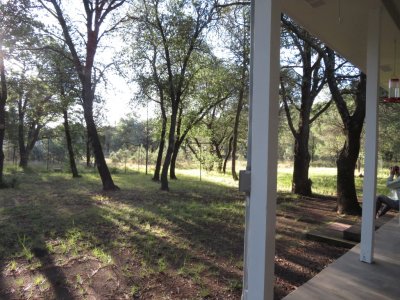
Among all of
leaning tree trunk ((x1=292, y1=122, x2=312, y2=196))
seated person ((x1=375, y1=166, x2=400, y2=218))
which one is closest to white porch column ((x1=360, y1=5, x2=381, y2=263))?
seated person ((x1=375, y1=166, x2=400, y2=218))

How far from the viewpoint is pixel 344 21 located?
3.42 metres

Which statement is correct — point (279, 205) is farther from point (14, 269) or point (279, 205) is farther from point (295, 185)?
point (14, 269)

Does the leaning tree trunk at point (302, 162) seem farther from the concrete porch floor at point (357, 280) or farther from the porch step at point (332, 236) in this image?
the concrete porch floor at point (357, 280)

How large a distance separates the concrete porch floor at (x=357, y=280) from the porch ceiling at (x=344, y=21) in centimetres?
219

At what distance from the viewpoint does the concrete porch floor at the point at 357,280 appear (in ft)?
8.62

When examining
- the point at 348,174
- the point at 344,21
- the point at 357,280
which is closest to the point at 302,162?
the point at 348,174

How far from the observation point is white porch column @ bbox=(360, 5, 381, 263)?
3.17 m

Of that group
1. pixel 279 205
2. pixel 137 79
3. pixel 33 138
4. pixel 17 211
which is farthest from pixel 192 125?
pixel 33 138

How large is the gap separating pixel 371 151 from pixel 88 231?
452 cm

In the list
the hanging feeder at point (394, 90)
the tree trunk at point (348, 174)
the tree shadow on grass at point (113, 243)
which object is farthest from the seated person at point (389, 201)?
the tree shadow on grass at point (113, 243)

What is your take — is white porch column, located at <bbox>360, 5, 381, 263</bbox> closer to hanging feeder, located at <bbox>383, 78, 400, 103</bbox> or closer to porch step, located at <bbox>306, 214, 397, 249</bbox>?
porch step, located at <bbox>306, 214, 397, 249</bbox>

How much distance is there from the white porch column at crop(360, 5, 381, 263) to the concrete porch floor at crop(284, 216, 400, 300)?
247mm

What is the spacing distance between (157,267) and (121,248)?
0.98m

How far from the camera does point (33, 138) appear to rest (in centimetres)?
2228
